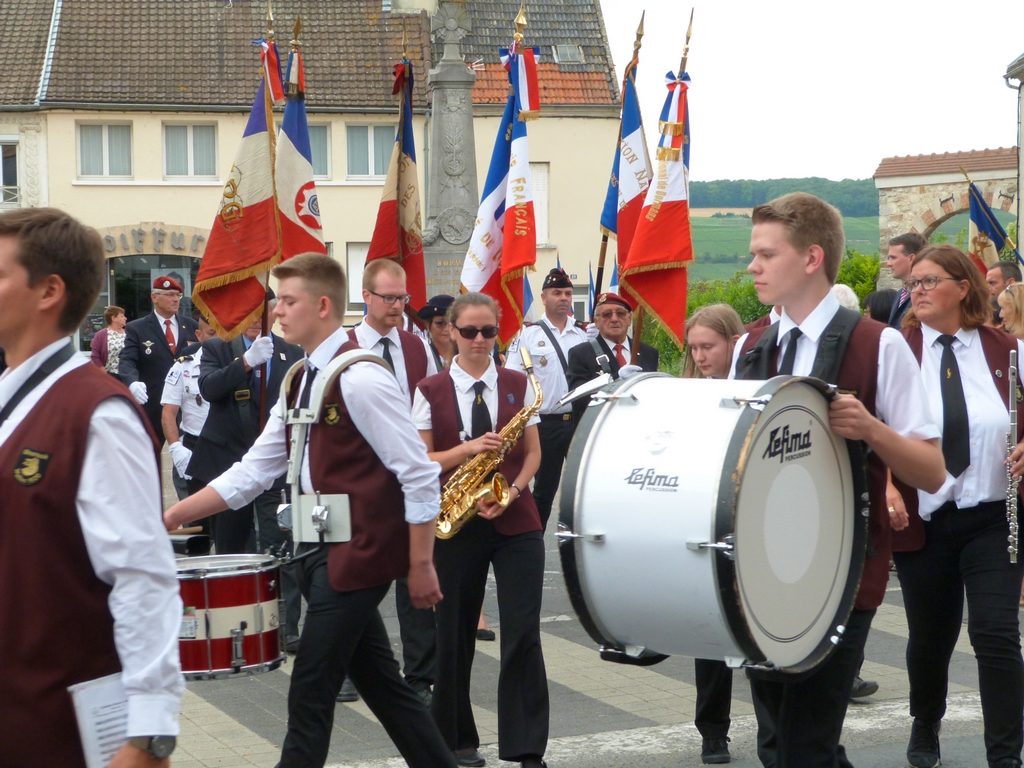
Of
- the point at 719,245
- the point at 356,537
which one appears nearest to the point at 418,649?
the point at 356,537

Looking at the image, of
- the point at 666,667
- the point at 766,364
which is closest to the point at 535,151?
the point at 666,667

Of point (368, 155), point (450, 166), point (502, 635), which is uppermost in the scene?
point (368, 155)

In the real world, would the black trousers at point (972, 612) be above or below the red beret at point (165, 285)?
below

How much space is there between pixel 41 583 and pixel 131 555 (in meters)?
0.19

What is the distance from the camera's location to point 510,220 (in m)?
11.4

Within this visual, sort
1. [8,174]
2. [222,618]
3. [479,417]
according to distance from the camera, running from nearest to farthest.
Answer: [222,618], [479,417], [8,174]

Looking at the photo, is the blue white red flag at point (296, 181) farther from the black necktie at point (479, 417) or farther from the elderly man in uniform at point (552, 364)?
the black necktie at point (479, 417)

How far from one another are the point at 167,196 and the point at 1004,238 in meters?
28.0

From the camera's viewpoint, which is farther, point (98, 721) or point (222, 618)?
point (222, 618)

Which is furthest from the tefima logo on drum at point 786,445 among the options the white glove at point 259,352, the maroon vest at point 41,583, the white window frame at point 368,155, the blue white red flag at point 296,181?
the white window frame at point 368,155

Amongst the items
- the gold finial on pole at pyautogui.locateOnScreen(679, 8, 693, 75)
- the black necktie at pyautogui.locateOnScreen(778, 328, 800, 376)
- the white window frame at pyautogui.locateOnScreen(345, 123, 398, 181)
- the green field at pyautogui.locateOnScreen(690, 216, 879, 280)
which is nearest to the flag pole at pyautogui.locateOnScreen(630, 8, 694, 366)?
the gold finial on pole at pyautogui.locateOnScreen(679, 8, 693, 75)

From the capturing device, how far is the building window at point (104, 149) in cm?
3812

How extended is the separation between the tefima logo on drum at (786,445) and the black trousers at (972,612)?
2.03 m

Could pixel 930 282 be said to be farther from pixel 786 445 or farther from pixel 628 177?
pixel 628 177
